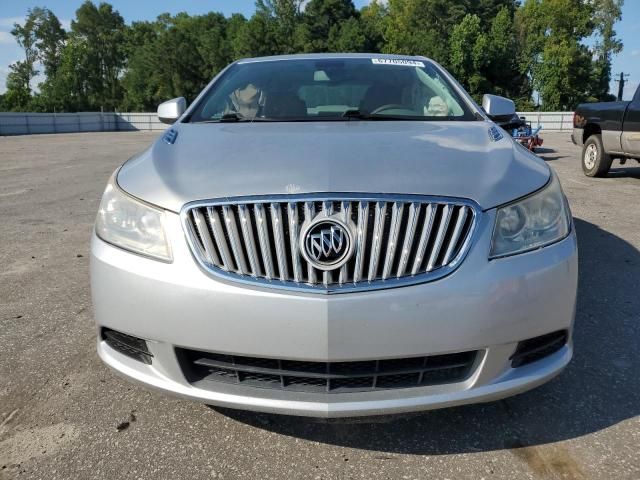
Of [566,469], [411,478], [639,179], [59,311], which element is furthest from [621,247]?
[639,179]

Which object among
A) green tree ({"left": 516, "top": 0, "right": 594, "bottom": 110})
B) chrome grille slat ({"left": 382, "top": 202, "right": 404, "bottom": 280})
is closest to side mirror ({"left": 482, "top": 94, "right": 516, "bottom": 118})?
chrome grille slat ({"left": 382, "top": 202, "right": 404, "bottom": 280})

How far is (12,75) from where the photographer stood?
73438mm

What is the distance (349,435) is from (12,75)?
8572 cm

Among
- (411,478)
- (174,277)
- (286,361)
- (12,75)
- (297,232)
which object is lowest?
(411,478)

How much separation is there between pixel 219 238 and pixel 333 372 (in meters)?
0.55

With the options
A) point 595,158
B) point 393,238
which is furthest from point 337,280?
point 595,158

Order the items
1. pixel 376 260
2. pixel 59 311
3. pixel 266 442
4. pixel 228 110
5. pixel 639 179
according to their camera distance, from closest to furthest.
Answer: pixel 376 260 → pixel 266 442 → pixel 228 110 → pixel 59 311 → pixel 639 179

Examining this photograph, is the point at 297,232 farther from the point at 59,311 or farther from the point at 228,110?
the point at 59,311

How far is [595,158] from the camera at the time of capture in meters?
9.04

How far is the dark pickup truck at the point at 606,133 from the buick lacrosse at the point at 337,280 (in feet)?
23.6

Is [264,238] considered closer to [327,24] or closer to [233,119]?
[233,119]

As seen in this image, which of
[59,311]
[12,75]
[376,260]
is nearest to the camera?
[376,260]

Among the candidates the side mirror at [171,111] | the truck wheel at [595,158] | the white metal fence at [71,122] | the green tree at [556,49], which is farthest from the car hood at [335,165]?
the green tree at [556,49]

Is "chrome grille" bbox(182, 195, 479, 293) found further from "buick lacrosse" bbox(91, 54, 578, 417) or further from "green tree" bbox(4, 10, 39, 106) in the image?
"green tree" bbox(4, 10, 39, 106)
